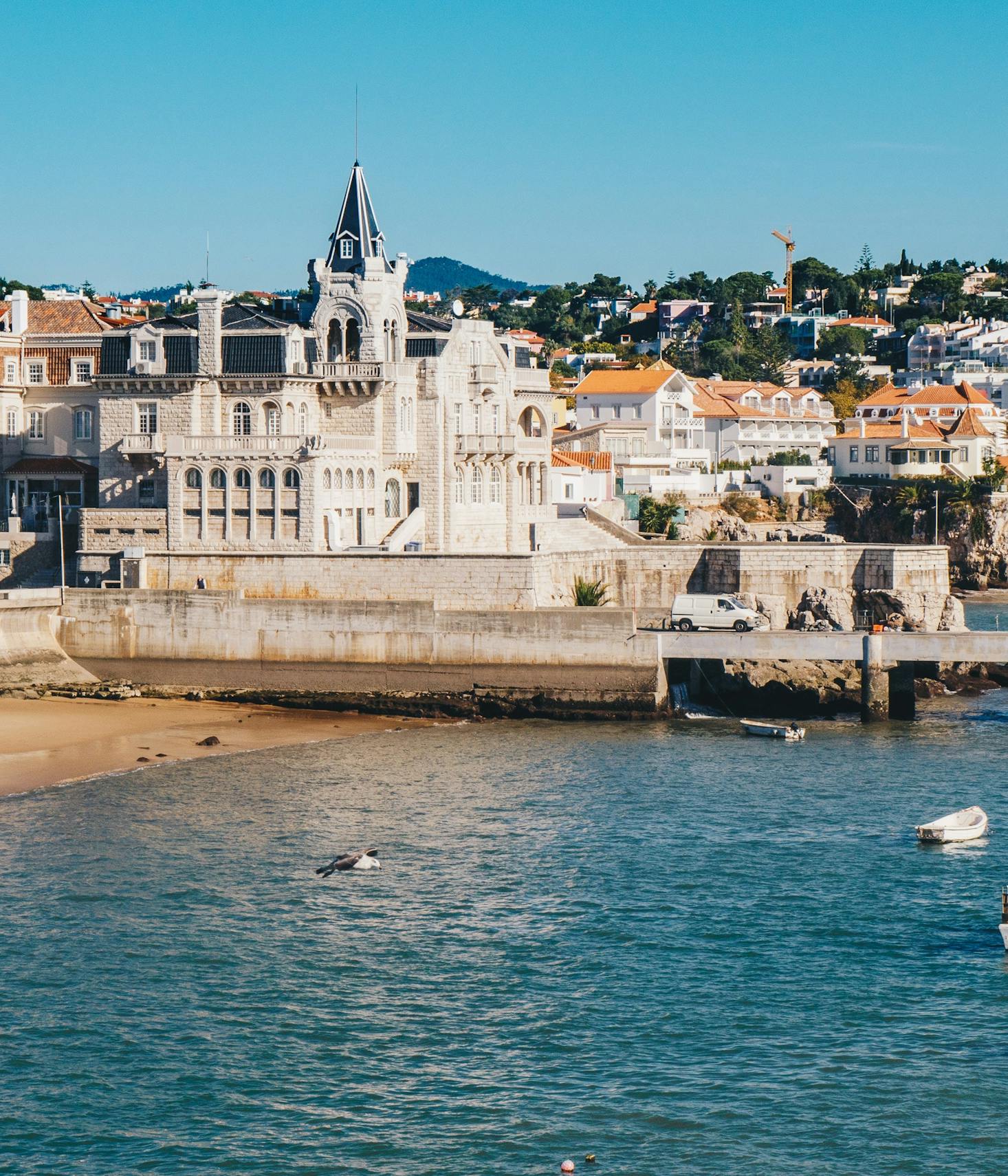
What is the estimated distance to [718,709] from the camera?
191 ft

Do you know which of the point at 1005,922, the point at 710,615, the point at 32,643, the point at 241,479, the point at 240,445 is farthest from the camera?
the point at 241,479

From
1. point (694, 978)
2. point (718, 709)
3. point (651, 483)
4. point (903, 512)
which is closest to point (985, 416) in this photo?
point (903, 512)

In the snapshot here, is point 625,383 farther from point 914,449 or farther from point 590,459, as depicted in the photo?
point 590,459

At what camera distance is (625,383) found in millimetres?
117250

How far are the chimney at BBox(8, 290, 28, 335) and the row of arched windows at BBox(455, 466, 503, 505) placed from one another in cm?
1923

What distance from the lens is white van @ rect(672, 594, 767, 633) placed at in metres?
58.9

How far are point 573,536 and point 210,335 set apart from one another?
17.6m

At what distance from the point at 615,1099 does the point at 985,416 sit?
124m

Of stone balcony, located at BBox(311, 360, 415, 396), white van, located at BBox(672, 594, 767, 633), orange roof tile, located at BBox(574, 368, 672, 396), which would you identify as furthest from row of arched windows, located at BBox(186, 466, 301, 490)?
orange roof tile, located at BBox(574, 368, 672, 396)

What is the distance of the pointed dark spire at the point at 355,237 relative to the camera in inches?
2689

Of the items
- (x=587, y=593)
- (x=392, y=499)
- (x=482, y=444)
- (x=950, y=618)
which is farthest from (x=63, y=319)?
(x=950, y=618)

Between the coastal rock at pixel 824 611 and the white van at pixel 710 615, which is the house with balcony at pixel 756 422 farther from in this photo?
the white van at pixel 710 615

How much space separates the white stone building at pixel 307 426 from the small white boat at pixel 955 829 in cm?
2798

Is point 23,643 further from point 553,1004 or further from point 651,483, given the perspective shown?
point 651,483
